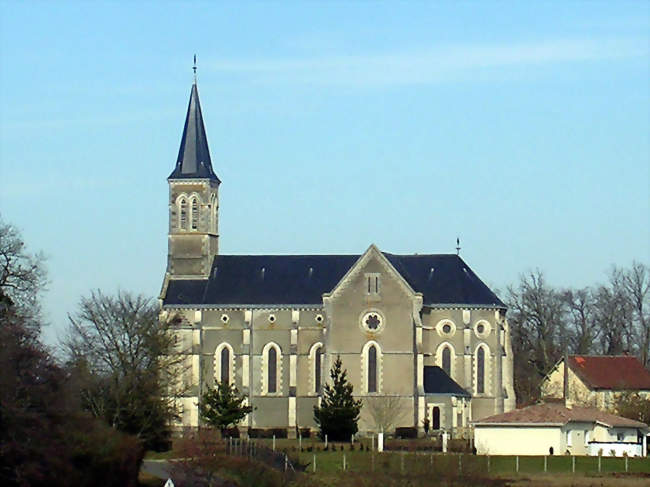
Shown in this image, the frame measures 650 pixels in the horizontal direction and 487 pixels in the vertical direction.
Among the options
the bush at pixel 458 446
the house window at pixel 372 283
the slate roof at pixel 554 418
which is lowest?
the bush at pixel 458 446

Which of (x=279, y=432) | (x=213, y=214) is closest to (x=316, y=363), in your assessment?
(x=279, y=432)

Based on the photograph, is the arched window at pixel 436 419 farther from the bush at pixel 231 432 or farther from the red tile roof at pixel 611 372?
the red tile roof at pixel 611 372

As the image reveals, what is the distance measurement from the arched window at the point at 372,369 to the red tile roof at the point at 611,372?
15783 mm

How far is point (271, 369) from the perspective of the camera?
87.6m

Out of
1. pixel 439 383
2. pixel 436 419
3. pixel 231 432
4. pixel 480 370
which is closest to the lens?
pixel 231 432

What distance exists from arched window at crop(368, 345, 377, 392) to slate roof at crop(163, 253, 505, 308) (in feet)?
14.1

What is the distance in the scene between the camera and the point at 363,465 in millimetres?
59625

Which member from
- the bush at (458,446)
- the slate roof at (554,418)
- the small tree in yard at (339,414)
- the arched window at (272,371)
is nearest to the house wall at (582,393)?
the bush at (458,446)

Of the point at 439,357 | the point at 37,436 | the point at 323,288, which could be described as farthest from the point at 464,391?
the point at 37,436

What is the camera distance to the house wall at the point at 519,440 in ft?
232

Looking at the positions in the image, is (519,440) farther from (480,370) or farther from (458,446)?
(480,370)

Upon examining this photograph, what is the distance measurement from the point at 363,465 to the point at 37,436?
26466 millimetres

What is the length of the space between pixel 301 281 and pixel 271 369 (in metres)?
5.49

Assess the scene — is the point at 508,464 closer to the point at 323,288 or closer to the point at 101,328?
the point at 101,328
